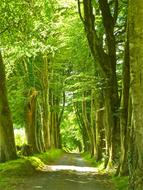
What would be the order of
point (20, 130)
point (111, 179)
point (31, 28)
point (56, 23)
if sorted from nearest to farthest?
point (111, 179) → point (31, 28) → point (56, 23) → point (20, 130)

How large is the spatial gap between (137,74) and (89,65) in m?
20.4

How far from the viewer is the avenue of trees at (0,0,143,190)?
12320mm

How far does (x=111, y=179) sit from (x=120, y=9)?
8273 millimetres

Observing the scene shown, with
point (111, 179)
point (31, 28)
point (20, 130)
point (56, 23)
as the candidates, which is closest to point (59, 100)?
point (20, 130)

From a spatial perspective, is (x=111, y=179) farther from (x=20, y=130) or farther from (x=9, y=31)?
(x=20, y=130)

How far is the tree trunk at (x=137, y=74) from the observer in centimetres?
1185

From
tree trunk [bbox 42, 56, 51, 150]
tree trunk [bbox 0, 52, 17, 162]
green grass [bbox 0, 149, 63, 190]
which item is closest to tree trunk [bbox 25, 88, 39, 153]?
tree trunk [bbox 42, 56, 51, 150]

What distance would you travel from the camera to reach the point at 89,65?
1278 inches

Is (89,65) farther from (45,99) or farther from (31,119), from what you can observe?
(45,99)

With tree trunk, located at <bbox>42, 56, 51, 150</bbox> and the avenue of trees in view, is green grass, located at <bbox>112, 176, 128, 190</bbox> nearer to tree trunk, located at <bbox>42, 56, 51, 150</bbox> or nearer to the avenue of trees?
the avenue of trees

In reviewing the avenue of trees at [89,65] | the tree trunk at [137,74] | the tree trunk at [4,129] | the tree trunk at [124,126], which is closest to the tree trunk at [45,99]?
the avenue of trees at [89,65]

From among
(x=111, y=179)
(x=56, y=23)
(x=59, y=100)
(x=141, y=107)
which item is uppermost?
(x=56, y=23)

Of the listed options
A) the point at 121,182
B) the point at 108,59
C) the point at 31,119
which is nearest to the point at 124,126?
the point at 121,182

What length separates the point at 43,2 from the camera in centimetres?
2219
